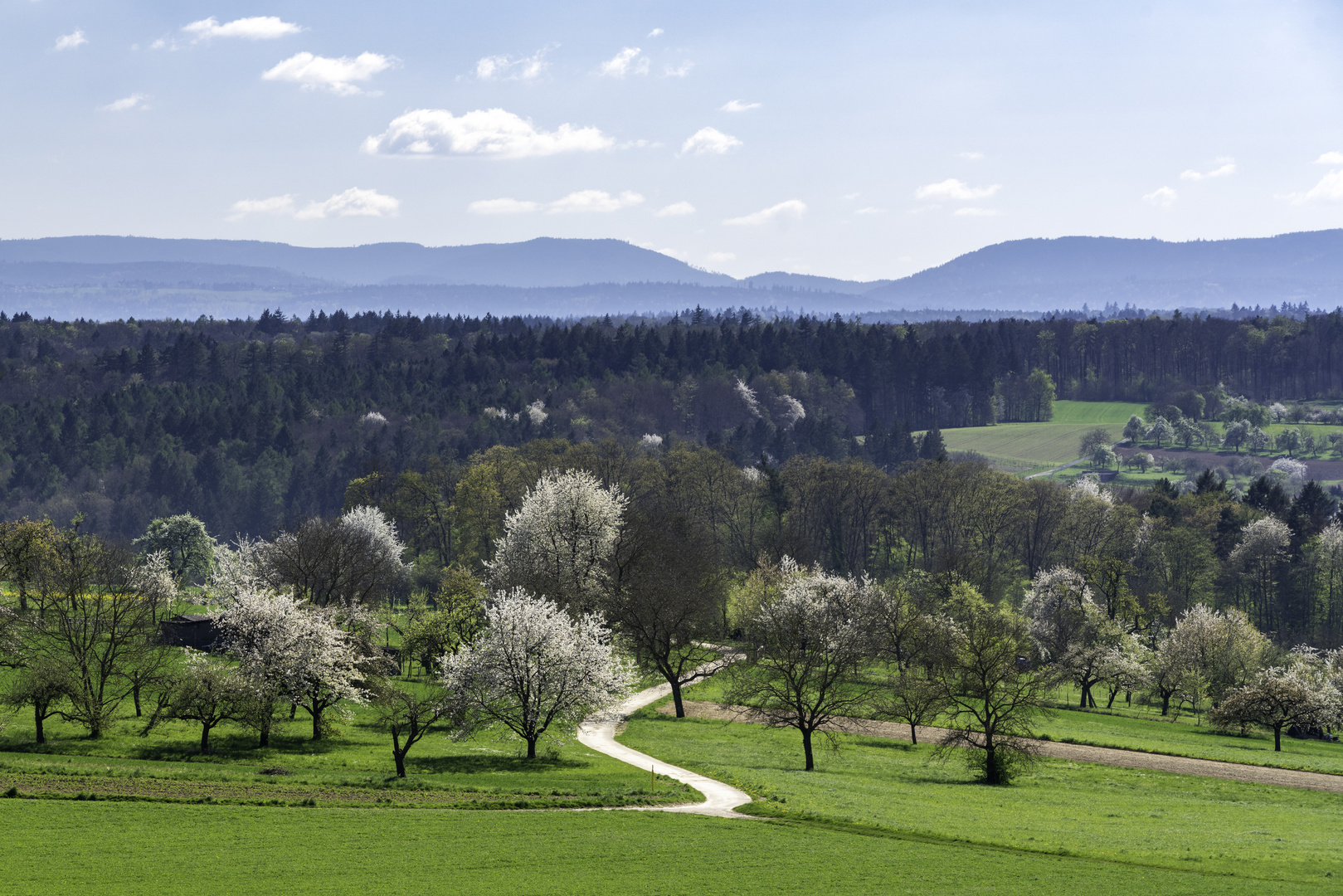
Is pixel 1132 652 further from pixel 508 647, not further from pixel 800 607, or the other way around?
pixel 508 647

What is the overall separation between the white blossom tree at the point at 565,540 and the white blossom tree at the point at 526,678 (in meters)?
24.9

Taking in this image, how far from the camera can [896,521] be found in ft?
412

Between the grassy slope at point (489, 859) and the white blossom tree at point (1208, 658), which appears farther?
the white blossom tree at point (1208, 658)

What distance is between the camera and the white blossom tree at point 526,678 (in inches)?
2078

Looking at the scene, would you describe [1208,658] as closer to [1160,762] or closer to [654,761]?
[1160,762]

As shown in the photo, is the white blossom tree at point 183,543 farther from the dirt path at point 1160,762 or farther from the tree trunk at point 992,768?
the tree trunk at point 992,768

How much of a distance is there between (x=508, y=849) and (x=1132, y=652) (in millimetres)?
63542

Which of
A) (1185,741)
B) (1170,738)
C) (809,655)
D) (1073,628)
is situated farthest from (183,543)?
(1185,741)

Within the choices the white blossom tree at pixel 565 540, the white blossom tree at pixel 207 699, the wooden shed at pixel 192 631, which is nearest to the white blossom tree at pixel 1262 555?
the white blossom tree at pixel 565 540

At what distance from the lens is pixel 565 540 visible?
83.9 meters

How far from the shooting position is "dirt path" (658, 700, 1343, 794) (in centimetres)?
5409

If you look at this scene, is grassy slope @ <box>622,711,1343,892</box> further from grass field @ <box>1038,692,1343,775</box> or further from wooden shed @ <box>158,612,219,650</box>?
wooden shed @ <box>158,612,219,650</box>

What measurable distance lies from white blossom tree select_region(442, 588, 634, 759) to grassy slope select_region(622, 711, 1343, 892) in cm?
520

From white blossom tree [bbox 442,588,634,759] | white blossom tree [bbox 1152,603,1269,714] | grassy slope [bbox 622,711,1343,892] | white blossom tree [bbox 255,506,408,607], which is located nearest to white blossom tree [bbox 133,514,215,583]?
white blossom tree [bbox 255,506,408,607]
